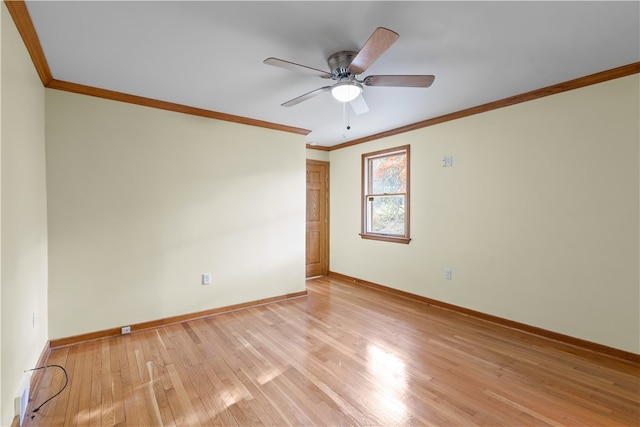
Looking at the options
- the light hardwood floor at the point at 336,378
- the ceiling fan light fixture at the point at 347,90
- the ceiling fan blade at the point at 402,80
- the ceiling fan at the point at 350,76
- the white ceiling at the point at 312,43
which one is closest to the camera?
the white ceiling at the point at 312,43

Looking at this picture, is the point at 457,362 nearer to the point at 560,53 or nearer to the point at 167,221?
the point at 560,53

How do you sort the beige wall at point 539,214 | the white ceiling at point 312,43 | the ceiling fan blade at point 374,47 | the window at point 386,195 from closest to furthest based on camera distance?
the ceiling fan blade at point 374,47 < the white ceiling at point 312,43 < the beige wall at point 539,214 < the window at point 386,195

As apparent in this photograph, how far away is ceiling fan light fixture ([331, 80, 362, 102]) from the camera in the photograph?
2.24 metres

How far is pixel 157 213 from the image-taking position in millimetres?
3213

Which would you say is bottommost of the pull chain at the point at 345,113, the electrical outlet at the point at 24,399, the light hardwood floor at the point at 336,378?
the light hardwood floor at the point at 336,378

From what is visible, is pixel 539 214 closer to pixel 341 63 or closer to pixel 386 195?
pixel 386 195

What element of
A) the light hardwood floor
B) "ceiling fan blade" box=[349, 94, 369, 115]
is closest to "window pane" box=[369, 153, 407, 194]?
"ceiling fan blade" box=[349, 94, 369, 115]

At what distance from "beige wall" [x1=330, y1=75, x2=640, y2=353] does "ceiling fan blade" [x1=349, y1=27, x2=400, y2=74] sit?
209cm

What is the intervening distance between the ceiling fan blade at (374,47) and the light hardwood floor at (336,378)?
2.17m

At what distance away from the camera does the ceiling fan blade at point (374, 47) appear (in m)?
1.59

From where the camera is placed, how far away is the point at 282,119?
384 centimetres

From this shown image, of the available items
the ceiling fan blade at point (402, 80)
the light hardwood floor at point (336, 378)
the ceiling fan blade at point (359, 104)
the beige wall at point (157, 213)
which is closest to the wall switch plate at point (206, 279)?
the beige wall at point (157, 213)

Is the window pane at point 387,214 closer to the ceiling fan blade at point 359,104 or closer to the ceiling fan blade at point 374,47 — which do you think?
the ceiling fan blade at point 359,104

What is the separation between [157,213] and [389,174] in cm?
316
